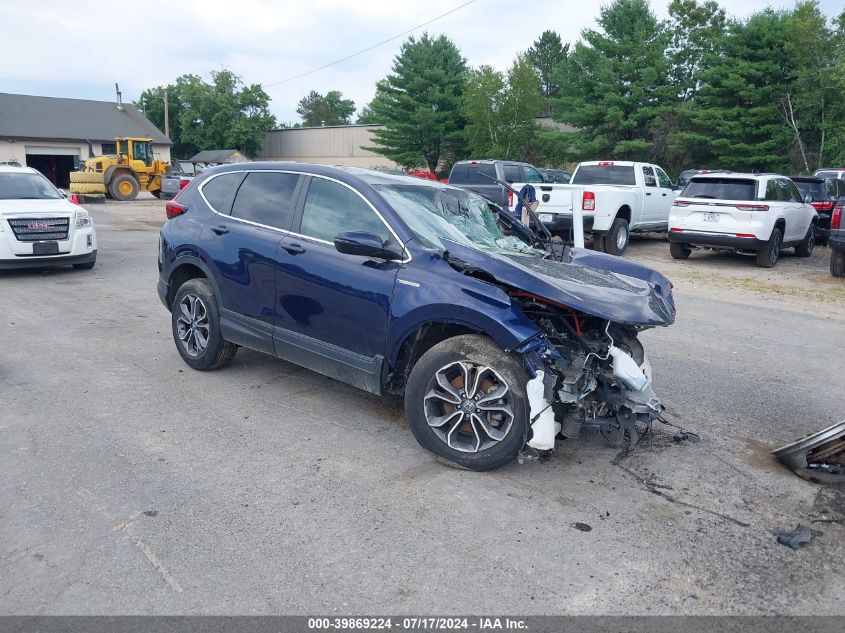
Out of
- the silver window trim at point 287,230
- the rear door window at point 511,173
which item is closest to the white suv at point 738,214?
the rear door window at point 511,173

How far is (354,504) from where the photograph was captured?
3.93 metres

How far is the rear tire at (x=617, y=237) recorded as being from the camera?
1516cm

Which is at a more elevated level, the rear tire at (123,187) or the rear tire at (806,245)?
the rear tire at (123,187)

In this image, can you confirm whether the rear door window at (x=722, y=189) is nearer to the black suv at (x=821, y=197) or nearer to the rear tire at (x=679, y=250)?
the rear tire at (x=679, y=250)

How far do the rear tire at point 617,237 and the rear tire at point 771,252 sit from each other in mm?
2800

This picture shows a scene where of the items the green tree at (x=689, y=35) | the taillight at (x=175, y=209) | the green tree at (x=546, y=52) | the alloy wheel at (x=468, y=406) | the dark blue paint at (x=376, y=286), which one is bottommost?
the alloy wheel at (x=468, y=406)

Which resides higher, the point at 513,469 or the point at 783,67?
the point at 783,67

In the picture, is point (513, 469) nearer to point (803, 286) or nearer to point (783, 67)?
point (803, 286)

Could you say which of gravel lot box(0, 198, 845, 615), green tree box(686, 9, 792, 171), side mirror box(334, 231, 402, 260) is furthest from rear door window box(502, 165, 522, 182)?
green tree box(686, 9, 792, 171)

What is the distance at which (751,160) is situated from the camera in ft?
100

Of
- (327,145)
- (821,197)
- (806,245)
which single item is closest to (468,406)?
(806,245)

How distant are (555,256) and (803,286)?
870 cm

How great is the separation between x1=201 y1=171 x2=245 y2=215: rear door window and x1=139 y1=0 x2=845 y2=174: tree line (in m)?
25.7

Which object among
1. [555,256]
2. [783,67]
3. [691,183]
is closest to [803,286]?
[691,183]
